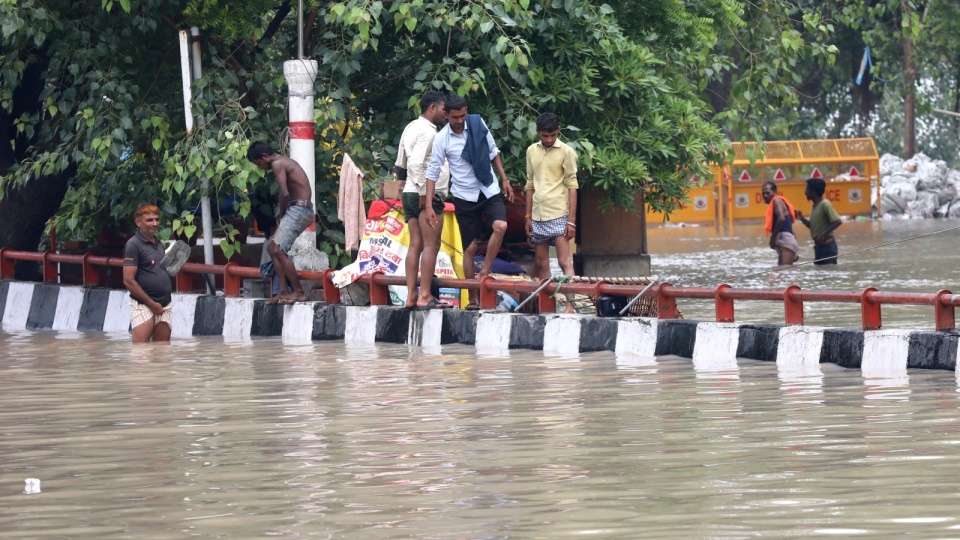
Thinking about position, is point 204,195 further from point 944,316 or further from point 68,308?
point 944,316

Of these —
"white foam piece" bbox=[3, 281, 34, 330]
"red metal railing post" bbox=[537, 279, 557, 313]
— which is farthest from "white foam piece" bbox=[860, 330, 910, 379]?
"white foam piece" bbox=[3, 281, 34, 330]

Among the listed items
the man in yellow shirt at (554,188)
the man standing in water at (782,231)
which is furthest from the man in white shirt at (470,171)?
the man standing in water at (782,231)

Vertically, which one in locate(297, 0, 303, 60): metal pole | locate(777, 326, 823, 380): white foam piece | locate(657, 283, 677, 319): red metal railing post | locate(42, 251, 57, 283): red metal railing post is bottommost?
locate(777, 326, 823, 380): white foam piece

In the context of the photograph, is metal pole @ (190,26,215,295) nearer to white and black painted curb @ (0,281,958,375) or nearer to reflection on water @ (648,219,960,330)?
white and black painted curb @ (0,281,958,375)

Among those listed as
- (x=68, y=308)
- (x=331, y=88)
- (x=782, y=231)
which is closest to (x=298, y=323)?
(x=331, y=88)

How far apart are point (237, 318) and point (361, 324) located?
137 cm

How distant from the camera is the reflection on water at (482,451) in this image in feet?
18.4

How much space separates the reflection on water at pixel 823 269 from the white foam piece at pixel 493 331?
1.84m

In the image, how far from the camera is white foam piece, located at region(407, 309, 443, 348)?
1240 centimetres

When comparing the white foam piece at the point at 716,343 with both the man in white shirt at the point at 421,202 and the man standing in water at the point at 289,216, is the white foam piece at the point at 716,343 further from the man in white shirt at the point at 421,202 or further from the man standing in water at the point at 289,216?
the man standing in water at the point at 289,216

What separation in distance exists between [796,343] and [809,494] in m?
4.54

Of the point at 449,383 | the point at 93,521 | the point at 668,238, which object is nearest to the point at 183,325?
the point at 449,383

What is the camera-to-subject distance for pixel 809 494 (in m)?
5.86

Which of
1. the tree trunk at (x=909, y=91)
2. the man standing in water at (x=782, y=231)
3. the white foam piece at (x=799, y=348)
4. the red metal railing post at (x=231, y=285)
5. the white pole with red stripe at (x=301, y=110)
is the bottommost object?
the white foam piece at (x=799, y=348)
